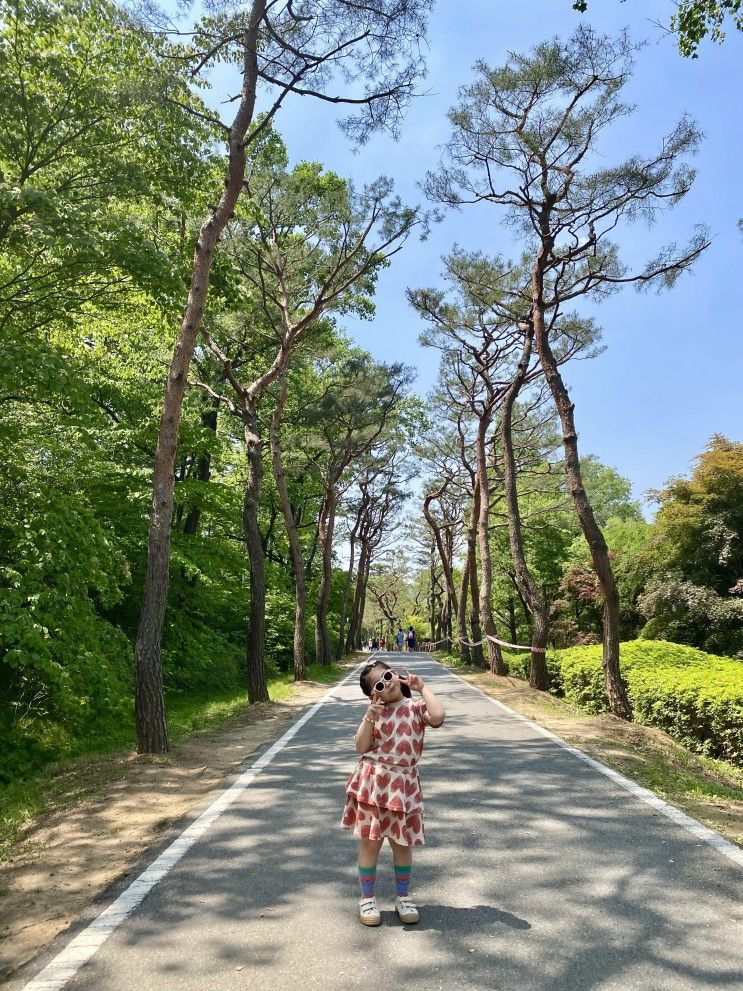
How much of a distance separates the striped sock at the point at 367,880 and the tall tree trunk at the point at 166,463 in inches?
251

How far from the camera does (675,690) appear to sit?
11586mm

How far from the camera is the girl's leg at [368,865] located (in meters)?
3.97

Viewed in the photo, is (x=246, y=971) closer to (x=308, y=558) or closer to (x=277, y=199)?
(x=277, y=199)

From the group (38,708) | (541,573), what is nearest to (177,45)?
(38,708)

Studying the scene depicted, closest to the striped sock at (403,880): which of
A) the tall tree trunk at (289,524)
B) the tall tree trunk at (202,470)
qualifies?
the tall tree trunk at (289,524)

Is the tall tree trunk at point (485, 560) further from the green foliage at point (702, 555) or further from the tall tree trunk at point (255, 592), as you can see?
the tall tree trunk at point (255, 592)

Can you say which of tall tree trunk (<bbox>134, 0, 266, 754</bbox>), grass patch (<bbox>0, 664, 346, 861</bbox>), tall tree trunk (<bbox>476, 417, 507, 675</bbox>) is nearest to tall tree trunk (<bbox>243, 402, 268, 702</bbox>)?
grass patch (<bbox>0, 664, 346, 861</bbox>)

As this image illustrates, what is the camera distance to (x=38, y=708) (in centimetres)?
1116

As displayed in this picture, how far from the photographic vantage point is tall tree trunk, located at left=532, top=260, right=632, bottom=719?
1284 cm

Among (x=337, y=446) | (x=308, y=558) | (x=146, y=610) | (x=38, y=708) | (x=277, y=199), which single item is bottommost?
(x=38, y=708)

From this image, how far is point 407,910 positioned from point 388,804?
0.52 m

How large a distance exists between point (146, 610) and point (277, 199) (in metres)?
11.1

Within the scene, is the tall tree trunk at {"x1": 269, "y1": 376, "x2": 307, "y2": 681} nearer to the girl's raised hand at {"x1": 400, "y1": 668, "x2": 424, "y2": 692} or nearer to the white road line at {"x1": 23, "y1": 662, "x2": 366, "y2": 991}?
the white road line at {"x1": 23, "y1": 662, "x2": 366, "y2": 991}

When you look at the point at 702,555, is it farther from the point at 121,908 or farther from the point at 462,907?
the point at 121,908
